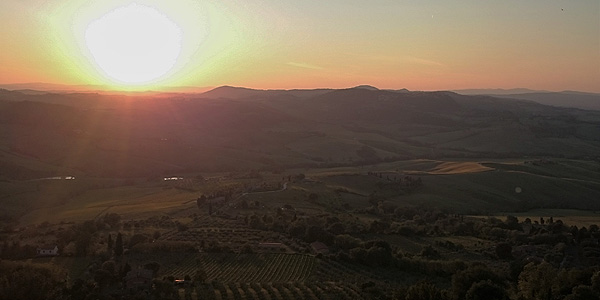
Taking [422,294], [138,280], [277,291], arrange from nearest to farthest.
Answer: [422,294] < [277,291] < [138,280]

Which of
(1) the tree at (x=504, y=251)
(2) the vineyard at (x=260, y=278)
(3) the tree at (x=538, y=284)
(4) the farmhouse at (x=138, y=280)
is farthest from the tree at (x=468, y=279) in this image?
(4) the farmhouse at (x=138, y=280)

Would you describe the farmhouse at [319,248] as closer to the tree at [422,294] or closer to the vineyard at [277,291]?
the vineyard at [277,291]

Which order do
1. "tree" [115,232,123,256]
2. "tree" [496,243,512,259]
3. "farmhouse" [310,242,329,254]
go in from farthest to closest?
"tree" [496,243,512,259], "farmhouse" [310,242,329,254], "tree" [115,232,123,256]

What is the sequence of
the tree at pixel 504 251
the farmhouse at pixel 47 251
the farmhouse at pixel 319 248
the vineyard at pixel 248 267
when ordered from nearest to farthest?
the vineyard at pixel 248 267 < the farmhouse at pixel 47 251 < the farmhouse at pixel 319 248 < the tree at pixel 504 251

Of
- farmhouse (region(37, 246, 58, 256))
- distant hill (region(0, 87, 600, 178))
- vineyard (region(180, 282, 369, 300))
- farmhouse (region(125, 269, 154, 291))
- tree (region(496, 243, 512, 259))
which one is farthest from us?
distant hill (region(0, 87, 600, 178))

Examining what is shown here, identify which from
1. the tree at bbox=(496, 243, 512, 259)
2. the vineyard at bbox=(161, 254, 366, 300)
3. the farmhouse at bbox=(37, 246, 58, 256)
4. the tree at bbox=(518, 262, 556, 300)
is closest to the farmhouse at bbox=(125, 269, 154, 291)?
the vineyard at bbox=(161, 254, 366, 300)

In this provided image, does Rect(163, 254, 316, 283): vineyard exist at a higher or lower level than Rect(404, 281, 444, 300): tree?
lower

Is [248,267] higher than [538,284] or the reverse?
the reverse

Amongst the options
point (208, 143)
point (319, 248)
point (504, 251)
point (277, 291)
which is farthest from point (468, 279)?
point (208, 143)

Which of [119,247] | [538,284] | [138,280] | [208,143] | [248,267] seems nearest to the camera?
[538,284]

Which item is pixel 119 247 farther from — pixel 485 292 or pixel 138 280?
pixel 485 292

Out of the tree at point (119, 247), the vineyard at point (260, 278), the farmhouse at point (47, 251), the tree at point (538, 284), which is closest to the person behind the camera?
the tree at point (538, 284)

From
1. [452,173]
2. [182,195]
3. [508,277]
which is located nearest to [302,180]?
[182,195]

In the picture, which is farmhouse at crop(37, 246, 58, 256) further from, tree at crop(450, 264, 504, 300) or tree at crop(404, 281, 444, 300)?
tree at crop(450, 264, 504, 300)
